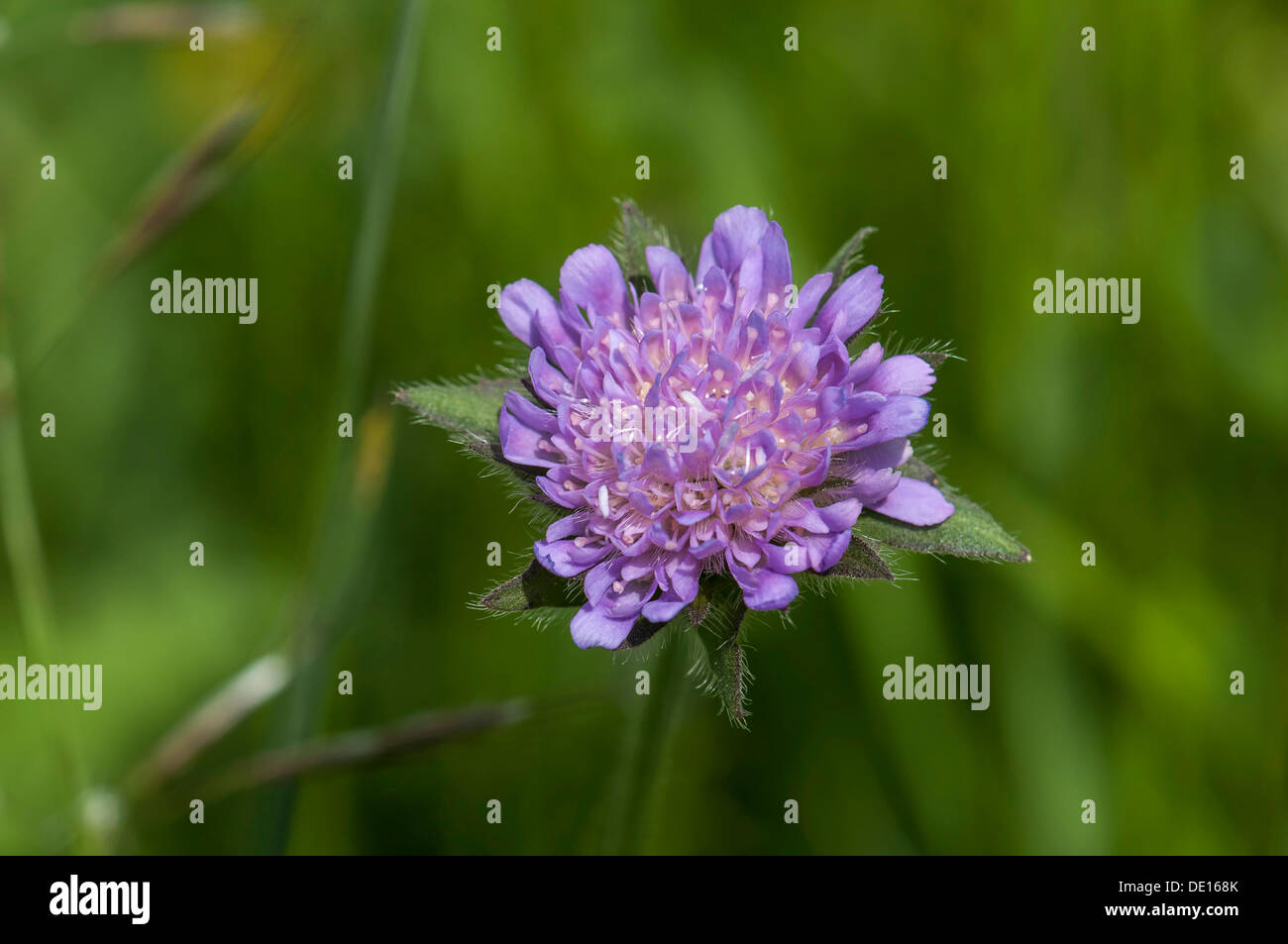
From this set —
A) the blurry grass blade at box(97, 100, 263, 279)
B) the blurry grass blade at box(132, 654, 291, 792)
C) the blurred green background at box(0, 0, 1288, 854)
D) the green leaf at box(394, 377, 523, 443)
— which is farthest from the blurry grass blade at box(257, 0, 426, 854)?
the green leaf at box(394, 377, 523, 443)

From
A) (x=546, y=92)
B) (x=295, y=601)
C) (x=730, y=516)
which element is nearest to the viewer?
(x=730, y=516)

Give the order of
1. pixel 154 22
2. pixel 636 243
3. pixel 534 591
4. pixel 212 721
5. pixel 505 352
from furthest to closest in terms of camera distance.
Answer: pixel 505 352 < pixel 154 22 < pixel 212 721 < pixel 636 243 < pixel 534 591

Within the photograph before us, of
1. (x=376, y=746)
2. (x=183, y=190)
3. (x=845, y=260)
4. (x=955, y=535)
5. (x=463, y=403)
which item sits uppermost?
(x=183, y=190)

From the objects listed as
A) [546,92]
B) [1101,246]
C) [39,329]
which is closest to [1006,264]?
[1101,246]

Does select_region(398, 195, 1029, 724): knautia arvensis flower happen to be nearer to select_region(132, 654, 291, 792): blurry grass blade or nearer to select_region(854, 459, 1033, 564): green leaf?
select_region(854, 459, 1033, 564): green leaf

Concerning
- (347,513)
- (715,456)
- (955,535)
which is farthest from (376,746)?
(955,535)

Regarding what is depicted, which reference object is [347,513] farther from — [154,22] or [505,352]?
[154,22]

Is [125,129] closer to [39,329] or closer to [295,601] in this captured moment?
[39,329]
